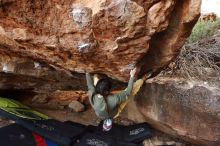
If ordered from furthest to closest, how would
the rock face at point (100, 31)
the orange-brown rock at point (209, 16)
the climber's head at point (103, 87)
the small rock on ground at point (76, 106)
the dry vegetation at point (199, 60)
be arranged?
the orange-brown rock at point (209, 16), the small rock on ground at point (76, 106), the dry vegetation at point (199, 60), the climber's head at point (103, 87), the rock face at point (100, 31)

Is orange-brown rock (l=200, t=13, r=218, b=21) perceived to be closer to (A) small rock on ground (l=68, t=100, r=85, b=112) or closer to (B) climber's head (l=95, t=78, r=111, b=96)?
(A) small rock on ground (l=68, t=100, r=85, b=112)

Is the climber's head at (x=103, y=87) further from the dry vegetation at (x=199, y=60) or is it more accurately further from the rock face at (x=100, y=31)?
the dry vegetation at (x=199, y=60)

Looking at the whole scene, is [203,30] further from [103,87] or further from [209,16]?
[103,87]

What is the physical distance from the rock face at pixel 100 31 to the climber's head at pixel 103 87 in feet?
0.40

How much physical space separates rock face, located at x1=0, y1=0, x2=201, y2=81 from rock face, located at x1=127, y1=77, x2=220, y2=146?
0.51 metres

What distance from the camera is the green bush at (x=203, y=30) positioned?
518 centimetres

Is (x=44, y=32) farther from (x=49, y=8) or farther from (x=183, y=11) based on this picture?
(x=183, y=11)

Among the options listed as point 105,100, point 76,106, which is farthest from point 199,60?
point 76,106

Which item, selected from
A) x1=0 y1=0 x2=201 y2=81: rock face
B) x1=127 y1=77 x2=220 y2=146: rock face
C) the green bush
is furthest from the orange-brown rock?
x1=0 y1=0 x2=201 y2=81: rock face

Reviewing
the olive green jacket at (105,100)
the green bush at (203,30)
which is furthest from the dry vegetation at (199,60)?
the olive green jacket at (105,100)

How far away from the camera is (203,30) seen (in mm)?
5359

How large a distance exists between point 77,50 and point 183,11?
3.50 ft

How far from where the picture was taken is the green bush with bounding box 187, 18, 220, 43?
5.18 meters

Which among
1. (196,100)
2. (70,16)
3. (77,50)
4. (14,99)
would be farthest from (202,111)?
(14,99)
